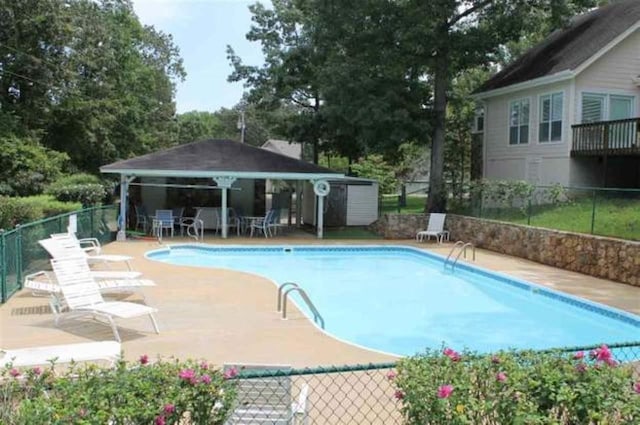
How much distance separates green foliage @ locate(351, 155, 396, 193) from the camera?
32.2m

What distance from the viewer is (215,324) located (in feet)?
27.2

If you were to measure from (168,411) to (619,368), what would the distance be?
2731mm

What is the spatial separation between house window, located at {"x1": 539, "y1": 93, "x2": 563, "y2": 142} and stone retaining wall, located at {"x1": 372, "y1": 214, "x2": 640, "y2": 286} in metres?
4.44

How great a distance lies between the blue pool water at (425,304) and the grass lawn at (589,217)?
291 centimetres

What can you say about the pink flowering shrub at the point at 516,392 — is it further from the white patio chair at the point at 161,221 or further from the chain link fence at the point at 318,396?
the white patio chair at the point at 161,221

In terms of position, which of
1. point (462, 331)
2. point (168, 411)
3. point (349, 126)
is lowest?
point (462, 331)

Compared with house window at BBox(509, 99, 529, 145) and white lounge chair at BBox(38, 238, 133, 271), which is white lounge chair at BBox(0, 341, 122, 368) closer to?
white lounge chair at BBox(38, 238, 133, 271)

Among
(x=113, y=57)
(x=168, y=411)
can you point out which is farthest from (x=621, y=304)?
(x=113, y=57)

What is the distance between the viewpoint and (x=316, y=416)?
4.91 meters

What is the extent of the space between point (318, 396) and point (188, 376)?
232cm

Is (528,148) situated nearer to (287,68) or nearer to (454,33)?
(454,33)

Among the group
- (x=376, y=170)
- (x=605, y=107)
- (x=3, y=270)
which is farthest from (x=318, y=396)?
(x=376, y=170)

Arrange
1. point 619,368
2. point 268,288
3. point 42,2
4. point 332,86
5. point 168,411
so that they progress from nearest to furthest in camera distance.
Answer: point 168,411 < point 619,368 < point 268,288 < point 332,86 < point 42,2

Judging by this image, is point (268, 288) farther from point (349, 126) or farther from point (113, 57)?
point (113, 57)
